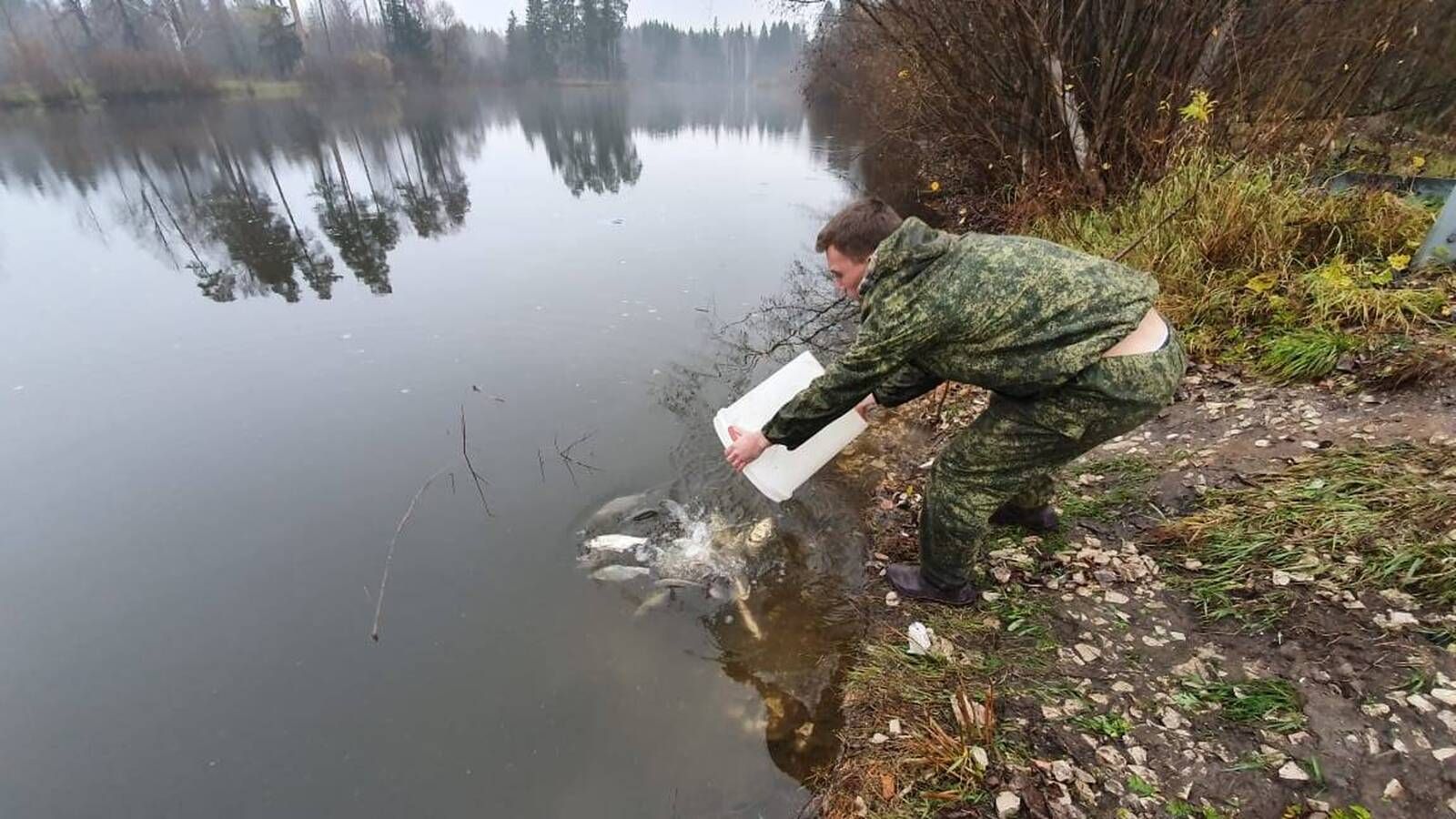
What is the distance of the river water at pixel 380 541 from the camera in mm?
2762

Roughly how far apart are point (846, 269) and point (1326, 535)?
2.29 meters

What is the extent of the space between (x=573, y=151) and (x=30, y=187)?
1348cm

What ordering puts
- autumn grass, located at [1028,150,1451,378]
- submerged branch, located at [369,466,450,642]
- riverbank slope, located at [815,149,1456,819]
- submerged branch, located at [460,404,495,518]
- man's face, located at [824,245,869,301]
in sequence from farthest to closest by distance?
submerged branch, located at [460,404,495,518]
autumn grass, located at [1028,150,1451,378]
submerged branch, located at [369,466,450,642]
man's face, located at [824,245,869,301]
riverbank slope, located at [815,149,1456,819]

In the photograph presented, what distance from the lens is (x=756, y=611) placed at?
340cm

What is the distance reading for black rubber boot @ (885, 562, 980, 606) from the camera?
296cm

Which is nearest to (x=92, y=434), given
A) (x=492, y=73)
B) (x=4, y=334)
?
(x=4, y=334)

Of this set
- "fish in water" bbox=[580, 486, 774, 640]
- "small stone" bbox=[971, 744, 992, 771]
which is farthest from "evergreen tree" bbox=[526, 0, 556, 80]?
"small stone" bbox=[971, 744, 992, 771]

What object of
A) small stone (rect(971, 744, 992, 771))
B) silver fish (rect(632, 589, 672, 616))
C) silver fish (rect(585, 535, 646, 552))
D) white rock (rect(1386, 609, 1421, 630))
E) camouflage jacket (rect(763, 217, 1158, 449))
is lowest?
silver fish (rect(632, 589, 672, 616))

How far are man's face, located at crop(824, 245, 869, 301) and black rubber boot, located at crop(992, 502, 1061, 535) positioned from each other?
4.84 feet

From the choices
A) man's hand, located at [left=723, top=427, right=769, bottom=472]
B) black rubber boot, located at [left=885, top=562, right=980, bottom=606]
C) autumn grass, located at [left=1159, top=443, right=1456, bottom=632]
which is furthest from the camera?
black rubber boot, located at [left=885, top=562, right=980, bottom=606]

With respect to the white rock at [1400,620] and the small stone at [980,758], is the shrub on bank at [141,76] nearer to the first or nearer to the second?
the small stone at [980,758]

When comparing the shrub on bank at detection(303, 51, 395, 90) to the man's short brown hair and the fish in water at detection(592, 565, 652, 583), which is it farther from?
the man's short brown hair

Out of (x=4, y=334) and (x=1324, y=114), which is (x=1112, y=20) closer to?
A: (x=1324, y=114)

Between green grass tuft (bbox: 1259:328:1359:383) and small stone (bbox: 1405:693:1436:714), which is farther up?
green grass tuft (bbox: 1259:328:1359:383)
